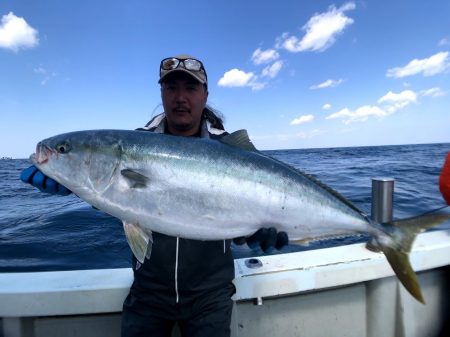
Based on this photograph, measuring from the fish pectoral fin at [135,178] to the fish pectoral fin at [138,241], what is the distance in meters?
0.32

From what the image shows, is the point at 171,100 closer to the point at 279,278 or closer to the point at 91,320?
the point at 279,278

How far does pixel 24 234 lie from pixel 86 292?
6.99 metres

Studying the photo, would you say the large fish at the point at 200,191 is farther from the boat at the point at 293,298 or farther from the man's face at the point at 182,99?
the boat at the point at 293,298

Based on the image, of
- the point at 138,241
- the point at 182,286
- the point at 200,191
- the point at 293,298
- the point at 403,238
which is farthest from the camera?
the point at 293,298

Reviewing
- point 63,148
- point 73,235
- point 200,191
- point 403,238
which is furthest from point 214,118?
point 73,235

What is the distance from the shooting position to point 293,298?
3.41 m

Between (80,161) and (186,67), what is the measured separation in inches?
52.3

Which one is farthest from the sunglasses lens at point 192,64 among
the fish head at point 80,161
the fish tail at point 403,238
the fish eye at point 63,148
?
the fish tail at point 403,238

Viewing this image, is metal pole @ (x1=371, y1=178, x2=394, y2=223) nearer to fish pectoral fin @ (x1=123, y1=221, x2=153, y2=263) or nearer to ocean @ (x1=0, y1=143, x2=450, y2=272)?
fish pectoral fin @ (x1=123, y1=221, x2=153, y2=263)

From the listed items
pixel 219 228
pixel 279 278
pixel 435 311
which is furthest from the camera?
pixel 435 311

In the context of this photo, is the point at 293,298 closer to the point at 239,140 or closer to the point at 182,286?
the point at 182,286

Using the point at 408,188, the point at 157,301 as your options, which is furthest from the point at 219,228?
the point at 408,188

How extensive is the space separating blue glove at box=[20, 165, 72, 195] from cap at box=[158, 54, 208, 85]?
1.41m

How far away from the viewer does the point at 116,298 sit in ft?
9.44
